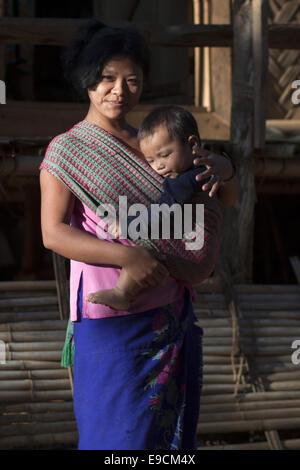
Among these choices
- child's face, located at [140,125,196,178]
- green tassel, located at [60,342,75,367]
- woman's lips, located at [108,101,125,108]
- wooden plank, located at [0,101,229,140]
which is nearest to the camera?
child's face, located at [140,125,196,178]

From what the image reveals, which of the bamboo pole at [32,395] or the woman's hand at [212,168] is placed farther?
the bamboo pole at [32,395]

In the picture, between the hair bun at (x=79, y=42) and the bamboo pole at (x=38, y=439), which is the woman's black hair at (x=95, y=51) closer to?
the hair bun at (x=79, y=42)

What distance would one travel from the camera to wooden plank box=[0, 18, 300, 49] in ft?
13.5

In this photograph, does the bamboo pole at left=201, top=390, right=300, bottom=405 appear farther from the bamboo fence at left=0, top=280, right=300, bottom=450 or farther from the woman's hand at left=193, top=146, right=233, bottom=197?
the woman's hand at left=193, top=146, right=233, bottom=197

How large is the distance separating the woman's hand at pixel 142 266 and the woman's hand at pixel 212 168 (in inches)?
10.6

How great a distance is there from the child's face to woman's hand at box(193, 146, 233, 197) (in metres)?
0.04

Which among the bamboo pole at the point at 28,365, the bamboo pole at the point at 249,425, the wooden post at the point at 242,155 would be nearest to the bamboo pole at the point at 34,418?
the bamboo pole at the point at 28,365

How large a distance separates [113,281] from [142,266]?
17cm

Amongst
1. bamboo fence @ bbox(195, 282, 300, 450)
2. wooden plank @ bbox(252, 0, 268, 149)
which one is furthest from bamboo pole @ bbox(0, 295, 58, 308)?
wooden plank @ bbox(252, 0, 268, 149)

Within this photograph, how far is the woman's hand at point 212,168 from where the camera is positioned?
203 centimetres
